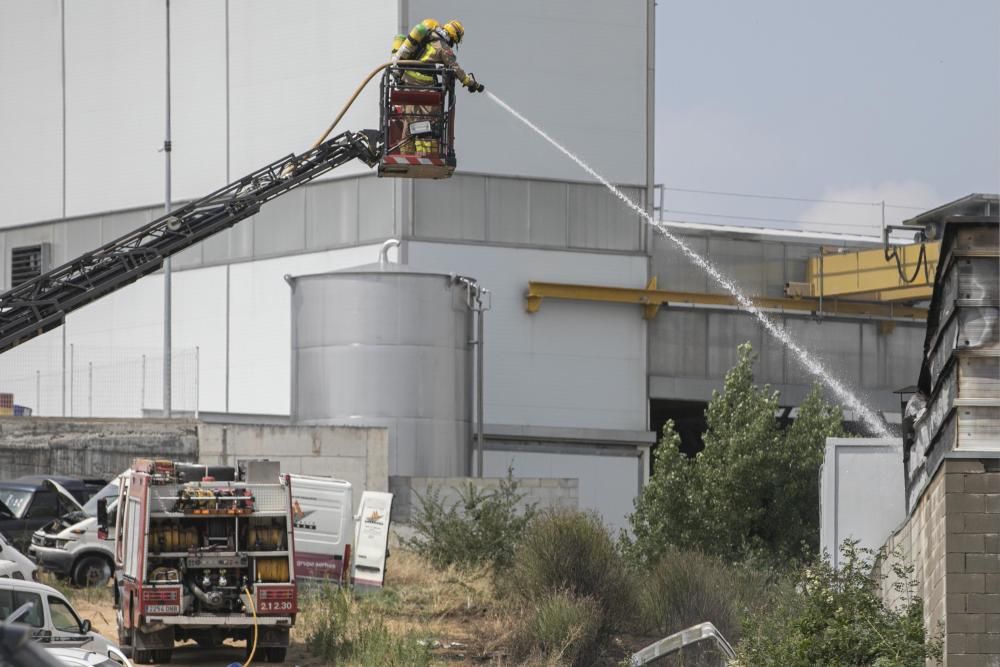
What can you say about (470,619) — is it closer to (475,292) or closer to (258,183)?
(258,183)

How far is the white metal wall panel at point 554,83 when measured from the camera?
44188 millimetres

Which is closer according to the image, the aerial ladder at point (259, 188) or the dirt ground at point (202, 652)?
the aerial ladder at point (259, 188)

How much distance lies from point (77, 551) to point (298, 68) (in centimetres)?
2071

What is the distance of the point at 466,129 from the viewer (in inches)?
1736

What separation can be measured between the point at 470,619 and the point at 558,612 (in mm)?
2922

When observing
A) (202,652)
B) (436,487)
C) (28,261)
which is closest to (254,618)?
(202,652)

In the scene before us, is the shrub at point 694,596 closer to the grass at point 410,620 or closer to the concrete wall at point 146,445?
the grass at point 410,620

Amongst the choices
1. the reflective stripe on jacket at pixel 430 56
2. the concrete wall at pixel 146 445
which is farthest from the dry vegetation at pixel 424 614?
the reflective stripe on jacket at pixel 430 56

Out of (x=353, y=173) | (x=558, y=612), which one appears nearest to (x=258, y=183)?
(x=558, y=612)

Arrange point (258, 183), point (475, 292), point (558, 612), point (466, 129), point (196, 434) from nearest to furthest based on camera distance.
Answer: point (258, 183), point (558, 612), point (196, 434), point (475, 292), point (466, 129)

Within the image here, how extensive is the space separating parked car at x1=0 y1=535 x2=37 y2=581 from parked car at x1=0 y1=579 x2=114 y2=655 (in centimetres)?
418

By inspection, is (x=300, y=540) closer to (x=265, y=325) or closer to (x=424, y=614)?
(x=424, y=614)

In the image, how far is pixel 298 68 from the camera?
44.7m

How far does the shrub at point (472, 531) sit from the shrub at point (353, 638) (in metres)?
5.79
